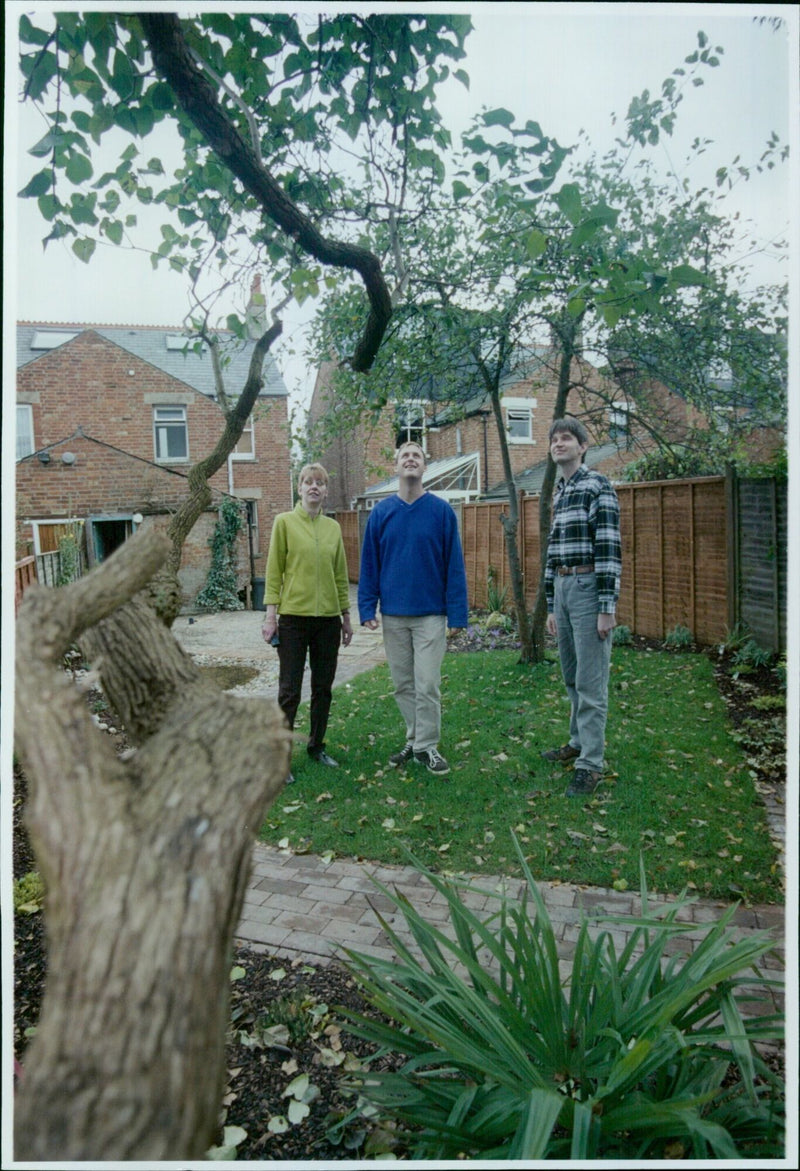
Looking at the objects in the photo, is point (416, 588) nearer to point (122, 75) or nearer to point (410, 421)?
point (410, 421)

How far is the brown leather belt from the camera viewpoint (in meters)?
2.77

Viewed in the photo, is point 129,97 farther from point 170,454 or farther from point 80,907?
point 80,907

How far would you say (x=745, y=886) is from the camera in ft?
6.37

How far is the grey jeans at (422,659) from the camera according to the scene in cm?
290

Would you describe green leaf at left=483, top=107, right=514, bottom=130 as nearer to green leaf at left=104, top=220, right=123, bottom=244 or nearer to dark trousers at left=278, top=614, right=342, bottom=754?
green leaf at left=104, top=220, right=123, bottom=244

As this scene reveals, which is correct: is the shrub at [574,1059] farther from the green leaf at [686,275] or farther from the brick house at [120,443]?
the green leaf at [686,275]

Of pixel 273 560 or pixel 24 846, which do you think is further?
pixel 273 560

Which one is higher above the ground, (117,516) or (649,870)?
(117,516)

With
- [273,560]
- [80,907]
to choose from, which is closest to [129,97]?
[273,560]

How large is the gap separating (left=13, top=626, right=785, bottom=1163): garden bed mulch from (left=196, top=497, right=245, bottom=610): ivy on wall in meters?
1.07

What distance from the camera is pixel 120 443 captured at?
80.4 inches

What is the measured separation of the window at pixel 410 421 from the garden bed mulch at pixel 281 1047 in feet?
8.21

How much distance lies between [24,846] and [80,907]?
1995 millimetres

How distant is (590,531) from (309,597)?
3.92 ft
